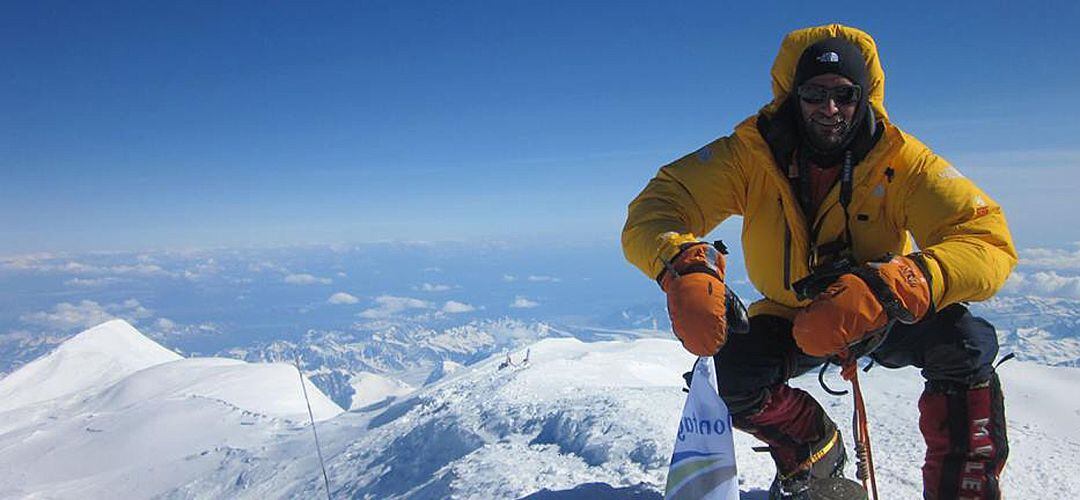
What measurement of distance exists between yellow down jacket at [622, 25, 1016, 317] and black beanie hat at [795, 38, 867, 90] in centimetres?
14

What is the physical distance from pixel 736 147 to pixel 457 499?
3893mm

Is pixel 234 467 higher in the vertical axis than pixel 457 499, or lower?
lower

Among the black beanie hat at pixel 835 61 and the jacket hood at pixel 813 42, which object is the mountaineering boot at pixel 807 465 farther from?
the black beanie hat at pixel 835 61

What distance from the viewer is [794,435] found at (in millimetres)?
3713

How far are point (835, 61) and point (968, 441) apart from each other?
2.19 m

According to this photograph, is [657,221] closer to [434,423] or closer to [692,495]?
[692,495]

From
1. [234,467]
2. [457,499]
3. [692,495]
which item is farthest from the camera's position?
[234,467]

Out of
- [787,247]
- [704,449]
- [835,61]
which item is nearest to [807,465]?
[704,449]

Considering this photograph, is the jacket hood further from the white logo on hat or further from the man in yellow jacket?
the white logo on hat

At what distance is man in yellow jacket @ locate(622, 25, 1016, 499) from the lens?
8.63 ft

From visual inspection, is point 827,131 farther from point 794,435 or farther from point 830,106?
point 794,435

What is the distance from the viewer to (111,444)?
1492cm

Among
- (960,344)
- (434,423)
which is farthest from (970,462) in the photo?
(434,423)

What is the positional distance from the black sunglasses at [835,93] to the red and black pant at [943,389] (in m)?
1.29
